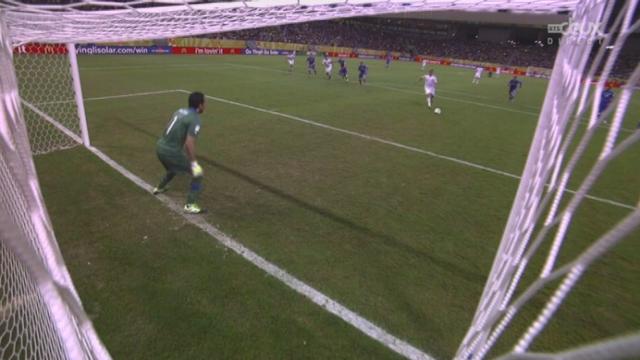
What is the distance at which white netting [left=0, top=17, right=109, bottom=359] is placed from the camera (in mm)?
1272

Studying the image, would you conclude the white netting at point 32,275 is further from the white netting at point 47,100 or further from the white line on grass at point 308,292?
the white netting at point 47,100

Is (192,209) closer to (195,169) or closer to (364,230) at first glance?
(195,169)

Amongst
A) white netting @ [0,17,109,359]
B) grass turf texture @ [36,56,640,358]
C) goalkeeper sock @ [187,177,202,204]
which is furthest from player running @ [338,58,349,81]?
white netting @ [0,17,109,359]

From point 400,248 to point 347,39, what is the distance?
188ft

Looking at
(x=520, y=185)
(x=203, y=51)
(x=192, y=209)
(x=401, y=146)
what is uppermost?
(x=520, y=185)

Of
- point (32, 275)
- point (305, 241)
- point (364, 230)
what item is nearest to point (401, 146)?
point (364, 230)

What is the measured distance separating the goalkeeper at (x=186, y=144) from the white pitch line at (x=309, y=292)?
0.42 meters

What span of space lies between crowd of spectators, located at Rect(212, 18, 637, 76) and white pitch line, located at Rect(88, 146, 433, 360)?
4304 centimetres

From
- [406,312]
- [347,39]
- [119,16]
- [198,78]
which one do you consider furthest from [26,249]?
[347,39]

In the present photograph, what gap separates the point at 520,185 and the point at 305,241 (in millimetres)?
3047

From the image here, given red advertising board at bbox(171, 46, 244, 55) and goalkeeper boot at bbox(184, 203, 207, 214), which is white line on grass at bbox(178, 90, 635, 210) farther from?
red advertising board at bbox(171, 46, 244, 55)

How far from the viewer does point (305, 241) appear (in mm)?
5238

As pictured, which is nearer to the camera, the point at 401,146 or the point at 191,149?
the point at 191,149

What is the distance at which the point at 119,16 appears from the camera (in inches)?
184
